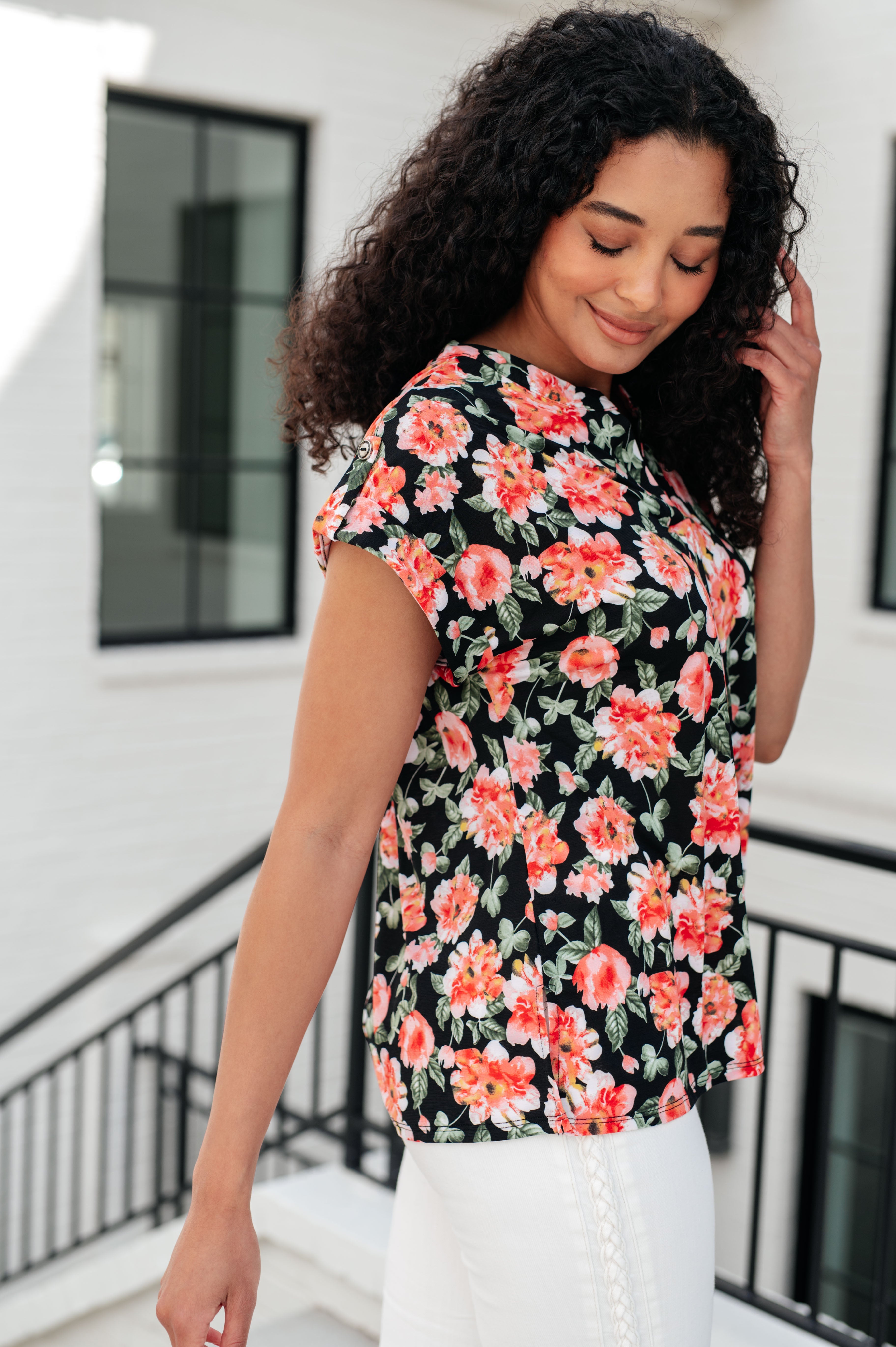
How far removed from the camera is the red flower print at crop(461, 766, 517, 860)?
964mm

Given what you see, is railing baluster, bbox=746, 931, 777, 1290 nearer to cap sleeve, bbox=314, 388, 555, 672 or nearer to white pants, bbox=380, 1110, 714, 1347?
white pants, bbox=380, 1110, 714, 1347

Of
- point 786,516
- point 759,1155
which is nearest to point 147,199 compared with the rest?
point 759,1155

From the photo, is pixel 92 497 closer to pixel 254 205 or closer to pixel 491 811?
pixel 254 205

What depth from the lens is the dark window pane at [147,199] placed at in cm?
771

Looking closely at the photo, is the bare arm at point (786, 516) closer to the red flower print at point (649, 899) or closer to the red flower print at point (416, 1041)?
the red flower print at point (649, 899)

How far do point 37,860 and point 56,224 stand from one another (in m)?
2.04

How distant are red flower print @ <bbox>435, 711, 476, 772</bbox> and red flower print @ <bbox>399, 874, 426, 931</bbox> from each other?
0.34 feet

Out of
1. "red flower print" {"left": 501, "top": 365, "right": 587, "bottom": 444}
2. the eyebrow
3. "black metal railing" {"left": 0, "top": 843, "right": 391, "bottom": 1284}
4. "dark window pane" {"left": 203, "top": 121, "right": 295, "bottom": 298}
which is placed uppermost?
"dark window pane" {"left": 203, "top": 121, "right": 295, "bottom": 298}

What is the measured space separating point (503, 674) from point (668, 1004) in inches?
10.9

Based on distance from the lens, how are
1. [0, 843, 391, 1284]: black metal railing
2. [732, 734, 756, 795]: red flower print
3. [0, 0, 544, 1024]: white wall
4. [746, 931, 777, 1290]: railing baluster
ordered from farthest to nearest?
[0, 0, 544, 1024]: white wall < [0, 843, 391, 1284]: black metal railing < [746, 931, 777, 1290]: railing baluster < [732, 734, 756, 795]: red flower print

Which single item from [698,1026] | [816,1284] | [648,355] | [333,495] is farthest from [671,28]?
[816,1284]

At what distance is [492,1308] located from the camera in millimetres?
962

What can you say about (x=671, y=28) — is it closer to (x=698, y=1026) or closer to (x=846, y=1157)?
(x=698, y=1026)

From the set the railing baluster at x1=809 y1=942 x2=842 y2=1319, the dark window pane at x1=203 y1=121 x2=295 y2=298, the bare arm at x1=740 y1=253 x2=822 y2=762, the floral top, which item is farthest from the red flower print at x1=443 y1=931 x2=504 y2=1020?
the dark window pane at x1=203 y1=121 x2=295 y2=298
